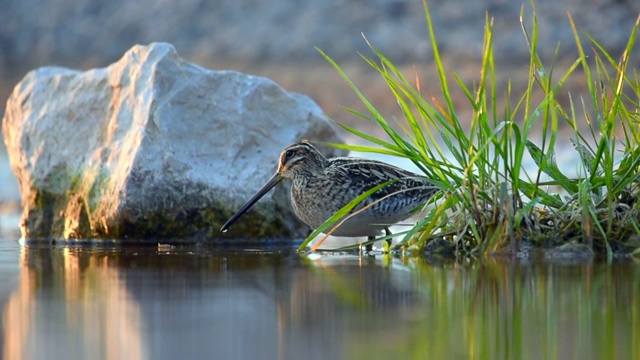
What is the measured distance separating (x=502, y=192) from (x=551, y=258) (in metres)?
0.44

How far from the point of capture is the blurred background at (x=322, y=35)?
63.2 feet

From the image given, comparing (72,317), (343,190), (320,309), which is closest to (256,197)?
(343,190)

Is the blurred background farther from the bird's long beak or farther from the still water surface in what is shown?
the still water surface

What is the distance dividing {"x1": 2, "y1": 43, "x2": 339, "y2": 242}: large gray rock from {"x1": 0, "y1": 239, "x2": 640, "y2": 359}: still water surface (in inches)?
75.0

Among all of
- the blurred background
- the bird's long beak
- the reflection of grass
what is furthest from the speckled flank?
the blurred background

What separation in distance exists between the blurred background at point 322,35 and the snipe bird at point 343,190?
9787 mm

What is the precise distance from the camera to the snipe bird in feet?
26.5

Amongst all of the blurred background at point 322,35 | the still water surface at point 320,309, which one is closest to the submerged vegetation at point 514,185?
the still water surface at point 320,309

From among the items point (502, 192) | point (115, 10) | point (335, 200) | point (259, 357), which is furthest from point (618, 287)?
point (115, 10)

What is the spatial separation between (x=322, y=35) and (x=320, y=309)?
15.3 meters

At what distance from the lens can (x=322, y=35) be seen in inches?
792

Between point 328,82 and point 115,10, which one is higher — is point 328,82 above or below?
below

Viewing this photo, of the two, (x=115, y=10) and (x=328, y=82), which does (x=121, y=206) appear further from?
(x=115, y=10)

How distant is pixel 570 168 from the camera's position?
48.8 ft
